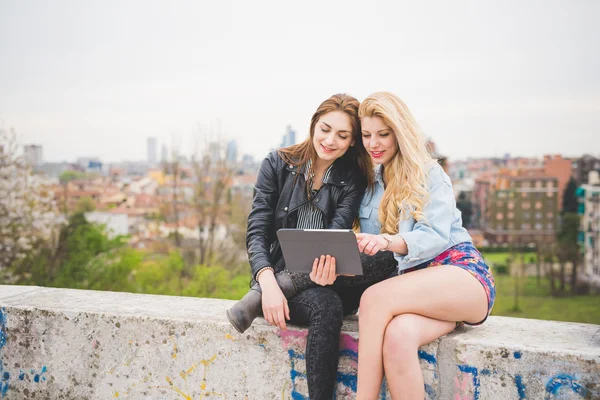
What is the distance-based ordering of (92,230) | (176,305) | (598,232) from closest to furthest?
(176,305) → (92,230) → (598,232)

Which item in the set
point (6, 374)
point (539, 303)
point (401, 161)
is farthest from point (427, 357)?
point (539, 303)

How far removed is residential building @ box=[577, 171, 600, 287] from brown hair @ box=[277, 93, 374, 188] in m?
38.4

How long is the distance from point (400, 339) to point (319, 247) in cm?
42

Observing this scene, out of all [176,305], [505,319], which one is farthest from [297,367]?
[505,319]

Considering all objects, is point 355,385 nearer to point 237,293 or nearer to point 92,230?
point 237,293

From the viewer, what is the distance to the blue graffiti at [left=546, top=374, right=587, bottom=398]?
1712 mm

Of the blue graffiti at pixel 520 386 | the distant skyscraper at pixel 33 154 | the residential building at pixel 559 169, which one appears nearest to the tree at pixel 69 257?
the distant skyscraper at pixel 33 154

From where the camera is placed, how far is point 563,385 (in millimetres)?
1732

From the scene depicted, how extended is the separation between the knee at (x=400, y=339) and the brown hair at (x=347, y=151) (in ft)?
2.56

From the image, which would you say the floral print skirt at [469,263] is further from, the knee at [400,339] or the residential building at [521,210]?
the residential building at [521,210]

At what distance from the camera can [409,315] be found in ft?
6.08

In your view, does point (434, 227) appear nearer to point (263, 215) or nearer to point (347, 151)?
point (347, 151)

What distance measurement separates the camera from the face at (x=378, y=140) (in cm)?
222

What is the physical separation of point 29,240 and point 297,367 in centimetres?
1519
